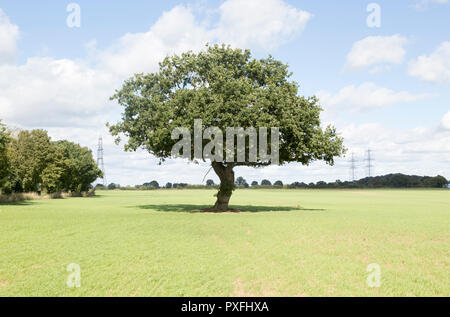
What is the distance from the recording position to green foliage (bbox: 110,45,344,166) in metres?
37.0

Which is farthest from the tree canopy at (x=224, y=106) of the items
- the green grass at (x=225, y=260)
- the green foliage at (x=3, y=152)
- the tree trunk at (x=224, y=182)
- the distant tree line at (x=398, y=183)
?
the distant tree line at (x=398, y=183)

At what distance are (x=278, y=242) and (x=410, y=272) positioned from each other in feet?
25.9

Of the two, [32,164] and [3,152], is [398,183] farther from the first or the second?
[3,152]

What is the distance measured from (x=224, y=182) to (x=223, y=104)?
1126 cm

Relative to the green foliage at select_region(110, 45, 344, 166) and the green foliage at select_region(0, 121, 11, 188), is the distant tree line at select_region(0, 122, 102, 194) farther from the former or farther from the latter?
the green foliage at select_region(110, 45, 344, 166)

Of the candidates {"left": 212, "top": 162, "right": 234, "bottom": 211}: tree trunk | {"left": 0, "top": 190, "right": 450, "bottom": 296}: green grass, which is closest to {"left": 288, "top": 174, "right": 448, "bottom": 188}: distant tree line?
{"left": 212, "top": 162, "right": 234, "bottom": 211}: tree trunk

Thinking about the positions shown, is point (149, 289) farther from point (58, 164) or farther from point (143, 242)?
point (58, 164)

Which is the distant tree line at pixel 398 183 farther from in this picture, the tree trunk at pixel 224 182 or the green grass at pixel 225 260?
the green grass at pixel 225 260

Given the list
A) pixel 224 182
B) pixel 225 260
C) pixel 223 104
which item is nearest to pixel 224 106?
pixel 223 104

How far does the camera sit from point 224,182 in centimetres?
4444

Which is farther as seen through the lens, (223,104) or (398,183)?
(398,183)

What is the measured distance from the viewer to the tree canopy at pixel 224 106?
37.1m

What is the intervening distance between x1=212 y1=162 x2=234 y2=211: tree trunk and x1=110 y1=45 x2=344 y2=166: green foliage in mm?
4443
